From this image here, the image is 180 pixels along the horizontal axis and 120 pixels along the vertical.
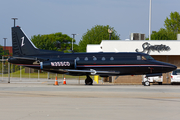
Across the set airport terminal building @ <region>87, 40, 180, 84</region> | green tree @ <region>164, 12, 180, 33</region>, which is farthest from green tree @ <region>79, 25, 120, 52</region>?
airport terminal building @ <region>87, 40, 180, 84</region>

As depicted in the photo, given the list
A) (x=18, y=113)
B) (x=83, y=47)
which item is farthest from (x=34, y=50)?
(x=83, y=47)

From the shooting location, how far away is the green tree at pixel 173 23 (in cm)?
10425

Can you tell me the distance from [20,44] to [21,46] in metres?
0.28

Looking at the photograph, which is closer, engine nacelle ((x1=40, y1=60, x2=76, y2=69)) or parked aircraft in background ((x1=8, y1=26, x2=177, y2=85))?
parked aircraft in background ((x1=8, y1=26, x2=177, y2=85))

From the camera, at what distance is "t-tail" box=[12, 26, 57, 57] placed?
30.7m

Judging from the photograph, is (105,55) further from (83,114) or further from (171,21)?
(171,21)

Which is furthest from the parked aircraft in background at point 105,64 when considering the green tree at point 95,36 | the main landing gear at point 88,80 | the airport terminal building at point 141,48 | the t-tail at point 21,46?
the green tree at point 95,36

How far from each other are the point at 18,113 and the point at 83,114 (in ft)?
8.07

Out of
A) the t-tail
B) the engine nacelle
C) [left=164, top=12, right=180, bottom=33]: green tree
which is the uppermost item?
[left=164, top=12, right=180, bottom=33]: green tree

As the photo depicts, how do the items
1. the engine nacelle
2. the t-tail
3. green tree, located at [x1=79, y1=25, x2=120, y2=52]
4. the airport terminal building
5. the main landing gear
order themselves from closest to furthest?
the engine nacelle
the main landing gear
the t-tail
the airport terminal building
green tree, located at [x1=79, y1=25, x2=120, y2=52]

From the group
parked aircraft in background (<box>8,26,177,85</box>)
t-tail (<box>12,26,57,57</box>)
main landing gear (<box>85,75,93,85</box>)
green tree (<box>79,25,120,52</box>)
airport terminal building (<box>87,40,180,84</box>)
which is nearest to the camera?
parked aircraft in background (<box>8,26,177,85</box>)

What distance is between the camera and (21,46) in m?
30.7

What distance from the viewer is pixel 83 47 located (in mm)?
88688

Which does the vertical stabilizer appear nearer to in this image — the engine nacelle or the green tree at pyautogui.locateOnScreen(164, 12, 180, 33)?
the engine nacelle
